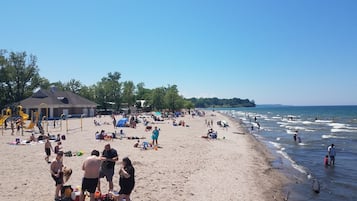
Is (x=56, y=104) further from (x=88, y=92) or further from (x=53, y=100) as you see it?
(x=88, y=92)


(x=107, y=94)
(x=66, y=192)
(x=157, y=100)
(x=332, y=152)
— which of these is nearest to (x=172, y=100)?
(x=157, y=100)

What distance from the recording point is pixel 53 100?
1945 inches

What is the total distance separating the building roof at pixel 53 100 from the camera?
46.8 meters

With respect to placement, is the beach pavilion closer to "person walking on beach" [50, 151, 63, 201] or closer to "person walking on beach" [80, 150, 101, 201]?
"person walking on beach" [50, 151, 63, 201]

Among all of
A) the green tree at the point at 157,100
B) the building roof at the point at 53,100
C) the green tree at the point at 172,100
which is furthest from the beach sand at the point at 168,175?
the green tree at the point at 157,100

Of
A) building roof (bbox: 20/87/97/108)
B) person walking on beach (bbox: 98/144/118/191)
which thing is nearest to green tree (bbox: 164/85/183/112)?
building roof (bbox: 20/87/97/108)

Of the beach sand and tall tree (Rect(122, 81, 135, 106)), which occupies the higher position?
tall tree (Rect(122, 81, 135, 106))

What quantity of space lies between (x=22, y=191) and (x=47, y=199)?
130cm

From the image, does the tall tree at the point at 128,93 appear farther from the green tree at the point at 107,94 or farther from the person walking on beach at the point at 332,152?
the person walking on beach at the point at 332,152

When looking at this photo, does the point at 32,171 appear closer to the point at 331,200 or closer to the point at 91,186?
the point at 91,186

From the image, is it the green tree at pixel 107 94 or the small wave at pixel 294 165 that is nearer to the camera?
the small wave at pixel 294 165

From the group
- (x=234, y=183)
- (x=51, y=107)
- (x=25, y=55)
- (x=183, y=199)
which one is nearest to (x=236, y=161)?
(x=234, y=183)

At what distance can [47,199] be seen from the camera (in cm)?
859

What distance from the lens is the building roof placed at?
4684 centimetres
